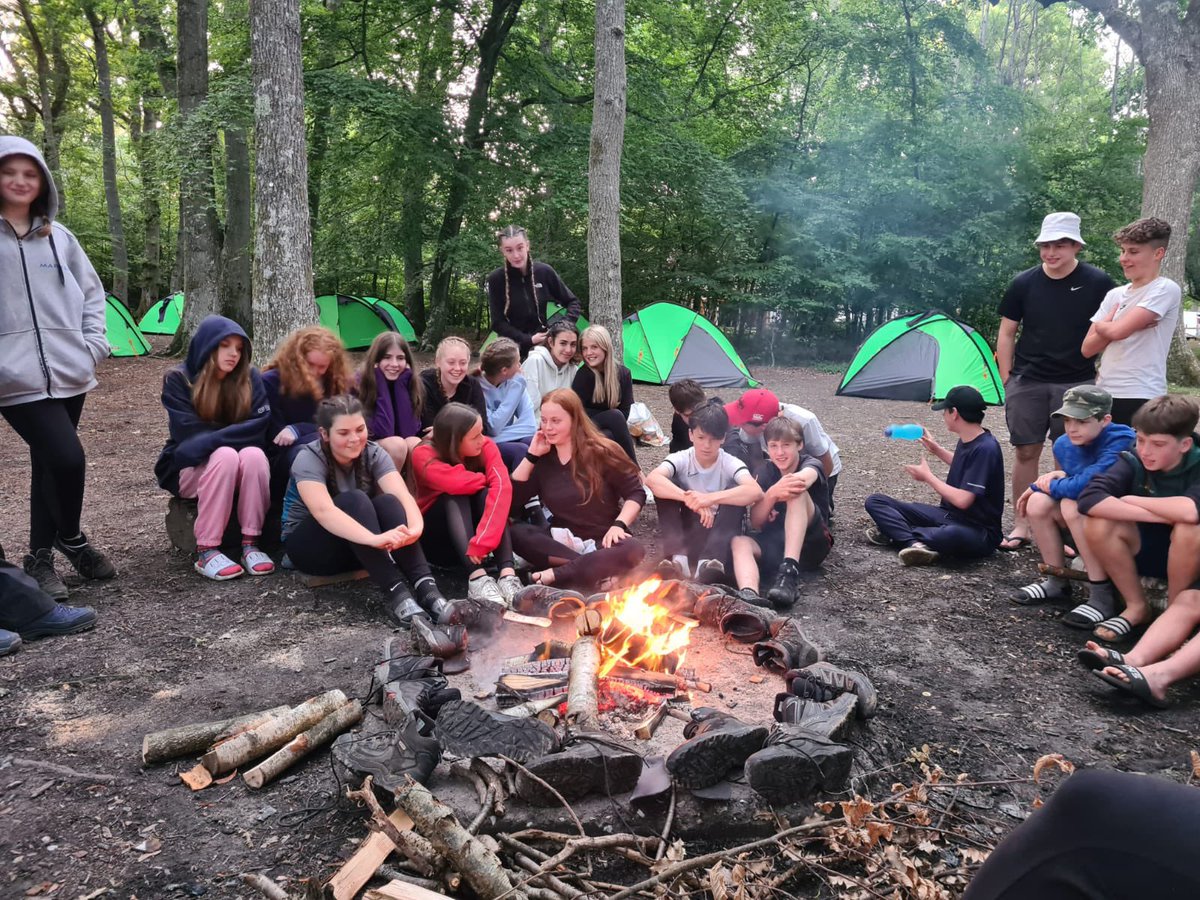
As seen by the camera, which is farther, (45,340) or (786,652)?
(45,340)

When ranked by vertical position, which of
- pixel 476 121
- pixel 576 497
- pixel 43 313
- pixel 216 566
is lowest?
pixel 216 566

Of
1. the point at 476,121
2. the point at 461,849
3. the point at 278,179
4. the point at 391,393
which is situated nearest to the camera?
the point at 461,849

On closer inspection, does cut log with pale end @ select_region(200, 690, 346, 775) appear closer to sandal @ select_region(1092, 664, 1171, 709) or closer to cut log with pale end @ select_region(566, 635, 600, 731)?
cut log with pale end @ select_region(566, 635, 600, 731)

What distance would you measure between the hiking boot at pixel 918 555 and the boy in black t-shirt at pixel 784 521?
1.72ft

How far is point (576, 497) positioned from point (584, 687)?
1804mm

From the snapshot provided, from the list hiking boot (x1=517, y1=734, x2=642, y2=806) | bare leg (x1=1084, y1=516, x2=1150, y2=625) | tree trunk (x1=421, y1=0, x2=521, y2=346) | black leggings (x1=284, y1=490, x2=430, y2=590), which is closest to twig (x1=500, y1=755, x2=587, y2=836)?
hiking boot (x1=517, y1=734, x2=642, y2=806)

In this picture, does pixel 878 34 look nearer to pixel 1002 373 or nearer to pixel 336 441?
pixel 1002 373

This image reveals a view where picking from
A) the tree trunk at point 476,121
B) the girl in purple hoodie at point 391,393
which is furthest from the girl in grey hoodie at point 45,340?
the tree trunk at point 476,121

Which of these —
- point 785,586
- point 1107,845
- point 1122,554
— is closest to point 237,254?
point 785,586

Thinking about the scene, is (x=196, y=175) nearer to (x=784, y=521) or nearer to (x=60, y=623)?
(x=60, y=623)

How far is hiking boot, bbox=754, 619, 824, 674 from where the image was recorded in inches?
124

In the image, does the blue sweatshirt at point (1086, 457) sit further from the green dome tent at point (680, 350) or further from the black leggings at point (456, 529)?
the green dome tent at point (680, 350)

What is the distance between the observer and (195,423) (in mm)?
4336

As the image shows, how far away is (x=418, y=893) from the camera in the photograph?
1857 mm
